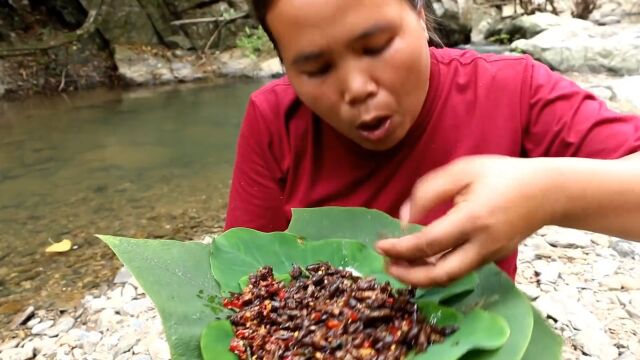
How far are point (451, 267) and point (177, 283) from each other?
380 millimetres

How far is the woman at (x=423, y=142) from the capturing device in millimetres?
687

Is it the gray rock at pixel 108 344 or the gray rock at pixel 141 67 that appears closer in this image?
the gray rock at pixel 108 344

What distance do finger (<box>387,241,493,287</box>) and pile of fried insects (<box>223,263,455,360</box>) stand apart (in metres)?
0.06

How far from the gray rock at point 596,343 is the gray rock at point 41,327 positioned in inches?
86.6

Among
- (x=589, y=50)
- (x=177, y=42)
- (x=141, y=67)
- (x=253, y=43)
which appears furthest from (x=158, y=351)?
(x=177, y=42)

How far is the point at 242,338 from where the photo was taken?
75cm

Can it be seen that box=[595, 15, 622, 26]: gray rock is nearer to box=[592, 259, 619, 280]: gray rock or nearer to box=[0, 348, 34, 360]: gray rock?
box=[592, 259, 619, 280]: gray rock

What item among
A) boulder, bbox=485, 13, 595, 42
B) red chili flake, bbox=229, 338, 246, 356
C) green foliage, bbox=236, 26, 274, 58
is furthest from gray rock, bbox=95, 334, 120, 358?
boulder, bbox=485, 13, 595, 42

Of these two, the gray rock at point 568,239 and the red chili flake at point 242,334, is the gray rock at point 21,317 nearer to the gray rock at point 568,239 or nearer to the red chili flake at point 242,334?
the red chili flake at point 242,334

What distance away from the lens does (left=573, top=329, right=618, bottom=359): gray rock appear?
203 cm

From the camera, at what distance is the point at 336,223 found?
0.95 metres

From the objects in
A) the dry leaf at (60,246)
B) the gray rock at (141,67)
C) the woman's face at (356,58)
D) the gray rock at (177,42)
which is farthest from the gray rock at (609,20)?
the woman's face at (356,58)

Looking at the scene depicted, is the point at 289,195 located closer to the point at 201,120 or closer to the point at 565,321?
the point at 565,321

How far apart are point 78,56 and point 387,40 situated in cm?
878
